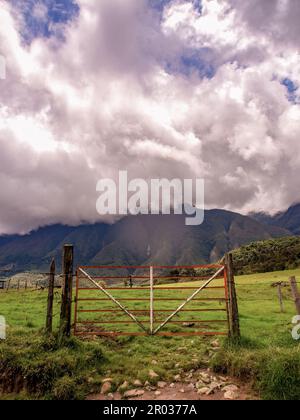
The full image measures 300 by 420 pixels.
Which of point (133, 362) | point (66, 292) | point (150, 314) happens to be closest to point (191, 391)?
point (133, 362)

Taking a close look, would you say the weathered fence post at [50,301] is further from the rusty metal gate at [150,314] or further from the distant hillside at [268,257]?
the distant hillside at [268,257]

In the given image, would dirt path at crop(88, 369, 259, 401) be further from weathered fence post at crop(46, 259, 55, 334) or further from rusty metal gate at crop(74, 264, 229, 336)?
weathered fence post at crop(46, 259, 55, 334)

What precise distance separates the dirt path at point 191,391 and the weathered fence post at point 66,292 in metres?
2.83

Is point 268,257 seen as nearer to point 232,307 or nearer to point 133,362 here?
point 232,307

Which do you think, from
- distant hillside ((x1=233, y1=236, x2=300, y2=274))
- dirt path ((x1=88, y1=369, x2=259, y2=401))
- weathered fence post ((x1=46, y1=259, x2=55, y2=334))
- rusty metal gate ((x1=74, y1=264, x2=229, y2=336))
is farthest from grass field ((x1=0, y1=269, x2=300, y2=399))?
distant hillside ((x1=233, y1=236, x2=300, y2=274))

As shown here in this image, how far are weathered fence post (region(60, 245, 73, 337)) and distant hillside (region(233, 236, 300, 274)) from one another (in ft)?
274

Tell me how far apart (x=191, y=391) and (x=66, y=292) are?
5449 mm

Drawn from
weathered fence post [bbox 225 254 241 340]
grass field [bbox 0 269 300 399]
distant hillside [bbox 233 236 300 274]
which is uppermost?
distant hillside [bbox 233 236 300 274]

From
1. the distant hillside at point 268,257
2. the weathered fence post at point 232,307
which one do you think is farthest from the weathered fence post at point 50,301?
the distant hillside at point 268,257

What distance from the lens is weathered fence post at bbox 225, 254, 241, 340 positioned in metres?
10.4

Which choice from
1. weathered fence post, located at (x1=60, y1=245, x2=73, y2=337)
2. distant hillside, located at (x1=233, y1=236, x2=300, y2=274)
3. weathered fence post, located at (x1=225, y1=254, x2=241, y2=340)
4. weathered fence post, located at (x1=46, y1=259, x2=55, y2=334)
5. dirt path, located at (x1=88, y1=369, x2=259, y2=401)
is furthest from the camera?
distant hillside, located at (x1=233, y1=236, x2=300, y2=274)

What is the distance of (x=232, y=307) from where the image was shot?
10766 mm
